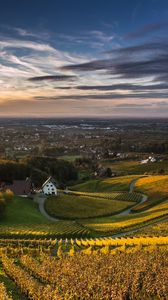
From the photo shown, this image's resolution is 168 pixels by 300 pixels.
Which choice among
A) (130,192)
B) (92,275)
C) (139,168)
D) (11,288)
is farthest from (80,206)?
(139,168)

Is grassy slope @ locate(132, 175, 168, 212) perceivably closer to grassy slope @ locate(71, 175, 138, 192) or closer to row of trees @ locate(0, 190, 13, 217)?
grassy slope @ locate(71, 175, 138, 192)

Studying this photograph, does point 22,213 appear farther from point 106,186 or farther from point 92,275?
point 106,186

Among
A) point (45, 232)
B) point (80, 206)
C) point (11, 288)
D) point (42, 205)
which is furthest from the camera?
point (42, 205)

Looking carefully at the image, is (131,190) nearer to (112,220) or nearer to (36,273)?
(112,220)

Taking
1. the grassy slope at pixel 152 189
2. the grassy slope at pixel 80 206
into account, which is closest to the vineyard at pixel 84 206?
the grassy slope at pixel 80 206

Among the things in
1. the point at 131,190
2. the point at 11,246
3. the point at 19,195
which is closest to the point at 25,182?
the point at 19,195

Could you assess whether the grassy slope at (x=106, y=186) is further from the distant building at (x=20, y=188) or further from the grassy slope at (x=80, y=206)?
the distant building at (x=20, y=188)
